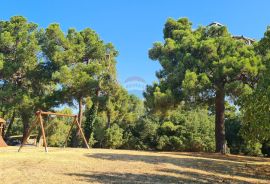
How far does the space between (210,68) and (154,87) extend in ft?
15.9

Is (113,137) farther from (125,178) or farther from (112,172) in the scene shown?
(125,178)

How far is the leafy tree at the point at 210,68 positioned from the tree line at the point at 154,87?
78mm

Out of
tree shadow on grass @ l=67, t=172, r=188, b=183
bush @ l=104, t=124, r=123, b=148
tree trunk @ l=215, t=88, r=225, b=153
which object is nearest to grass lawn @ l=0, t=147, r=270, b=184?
tree shadow on grass @ l=67, t=172, r=188, b=183

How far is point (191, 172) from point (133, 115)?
→ 38.6 m

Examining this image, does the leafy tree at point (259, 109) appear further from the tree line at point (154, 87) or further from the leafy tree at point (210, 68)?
the leafy tree at point (210, 68)

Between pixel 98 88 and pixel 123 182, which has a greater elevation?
pixel 98 88

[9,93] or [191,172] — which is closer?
[191,172]

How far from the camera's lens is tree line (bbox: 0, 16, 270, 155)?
88.7 feet

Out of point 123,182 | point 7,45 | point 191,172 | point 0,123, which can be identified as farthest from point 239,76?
point 7,45

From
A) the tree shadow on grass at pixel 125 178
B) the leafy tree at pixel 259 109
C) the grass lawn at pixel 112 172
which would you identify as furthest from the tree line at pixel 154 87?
the tree shadow on grass at pixel 125 178

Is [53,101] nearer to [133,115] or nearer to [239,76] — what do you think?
[133,115]

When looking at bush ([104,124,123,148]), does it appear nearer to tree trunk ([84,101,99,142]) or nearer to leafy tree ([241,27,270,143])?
tree trunk ([84,101,99,142])

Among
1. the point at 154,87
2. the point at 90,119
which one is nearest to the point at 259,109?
the point at 154,87

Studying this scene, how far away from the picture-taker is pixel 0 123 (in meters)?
37.8
